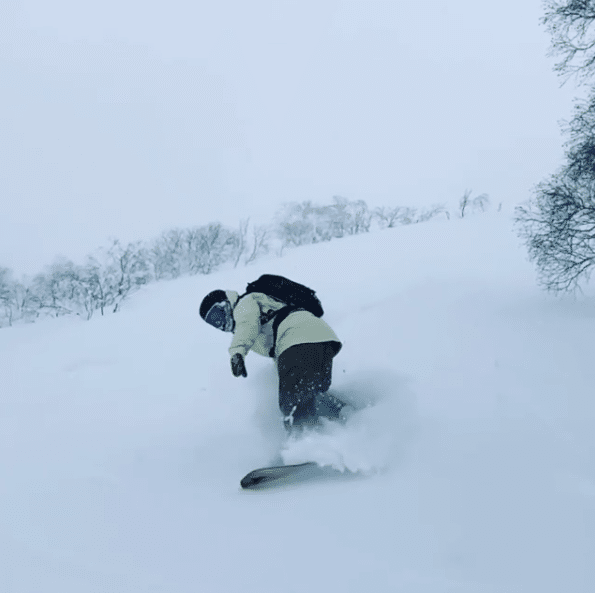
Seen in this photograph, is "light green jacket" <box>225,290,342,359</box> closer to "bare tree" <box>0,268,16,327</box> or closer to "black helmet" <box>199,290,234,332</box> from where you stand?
"black helmet" <box>199,290,234,332</box>

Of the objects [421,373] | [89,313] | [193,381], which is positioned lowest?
[89,313]

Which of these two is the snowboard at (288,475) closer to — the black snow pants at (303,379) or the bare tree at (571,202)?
the black snow pants at (303,379)

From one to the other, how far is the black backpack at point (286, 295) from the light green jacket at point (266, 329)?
7cm

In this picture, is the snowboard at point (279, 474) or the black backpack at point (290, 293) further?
the black backpack at point (290, 293)

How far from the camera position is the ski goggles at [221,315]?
3.38 meters

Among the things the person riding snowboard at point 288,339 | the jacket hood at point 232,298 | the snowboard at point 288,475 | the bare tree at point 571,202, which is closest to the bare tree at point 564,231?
the bare tree at point 571,202

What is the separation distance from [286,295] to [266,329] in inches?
14.0

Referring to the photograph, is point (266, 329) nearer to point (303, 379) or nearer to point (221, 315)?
point (221, 315)

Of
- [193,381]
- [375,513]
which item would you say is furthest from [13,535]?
[193,381]

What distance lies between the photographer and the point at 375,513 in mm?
1757

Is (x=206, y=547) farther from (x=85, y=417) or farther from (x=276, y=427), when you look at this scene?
(x=85, y=417)

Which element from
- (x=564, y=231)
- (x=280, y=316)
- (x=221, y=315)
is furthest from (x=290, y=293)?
(x=564, y=231)

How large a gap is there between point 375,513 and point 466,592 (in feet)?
1.70

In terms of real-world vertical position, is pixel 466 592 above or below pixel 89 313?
above
